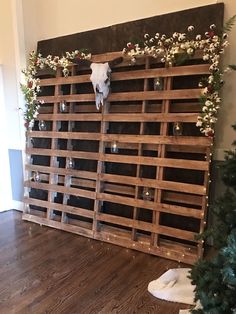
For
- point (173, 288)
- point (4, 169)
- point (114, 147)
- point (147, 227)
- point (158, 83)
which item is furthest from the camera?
point (4, 169)

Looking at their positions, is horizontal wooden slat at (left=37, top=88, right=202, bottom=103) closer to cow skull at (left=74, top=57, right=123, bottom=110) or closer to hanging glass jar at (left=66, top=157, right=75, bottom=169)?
cow skull at (left=74, top=57, right=123, bottom=110)

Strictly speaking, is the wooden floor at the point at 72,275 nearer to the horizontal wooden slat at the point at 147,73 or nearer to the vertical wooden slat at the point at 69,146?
the vertical wooden slat at the point at 69,146

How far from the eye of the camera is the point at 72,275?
8.00ft

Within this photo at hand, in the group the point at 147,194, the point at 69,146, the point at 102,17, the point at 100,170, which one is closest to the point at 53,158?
the point at 69,146

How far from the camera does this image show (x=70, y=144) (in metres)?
3.29

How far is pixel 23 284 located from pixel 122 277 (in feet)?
2.59

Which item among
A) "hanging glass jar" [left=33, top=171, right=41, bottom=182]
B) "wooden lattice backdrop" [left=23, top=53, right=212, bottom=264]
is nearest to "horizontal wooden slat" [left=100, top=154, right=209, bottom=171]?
"wooden lattice backdrop" [left=23, top=53, right=212, bottom=264]

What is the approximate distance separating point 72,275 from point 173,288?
32.6 inches

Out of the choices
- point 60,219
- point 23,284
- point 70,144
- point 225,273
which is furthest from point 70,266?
point 225,273

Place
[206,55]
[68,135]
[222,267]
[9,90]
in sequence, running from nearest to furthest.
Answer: [222,267] < [206,55] < [68,135] < [9,90]

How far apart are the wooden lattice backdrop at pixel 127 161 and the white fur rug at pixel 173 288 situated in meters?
0.30

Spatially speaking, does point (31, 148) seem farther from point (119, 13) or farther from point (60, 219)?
point (119, 13)

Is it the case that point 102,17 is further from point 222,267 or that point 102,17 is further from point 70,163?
point 222,267

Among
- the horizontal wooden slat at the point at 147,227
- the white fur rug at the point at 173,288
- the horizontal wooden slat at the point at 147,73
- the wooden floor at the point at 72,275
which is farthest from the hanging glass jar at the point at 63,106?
the white fur rug at the point at 173,288
